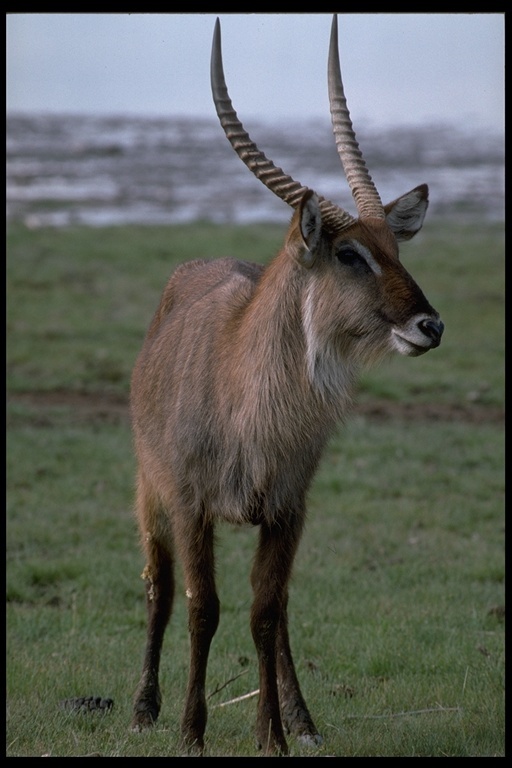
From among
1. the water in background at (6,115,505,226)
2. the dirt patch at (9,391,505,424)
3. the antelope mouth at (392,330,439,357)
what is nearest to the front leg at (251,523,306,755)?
the antelope mouth at (392,330,439,357)

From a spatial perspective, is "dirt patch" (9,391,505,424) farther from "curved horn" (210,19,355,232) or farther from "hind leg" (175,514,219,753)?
"curved horn" (210,19,355,232)

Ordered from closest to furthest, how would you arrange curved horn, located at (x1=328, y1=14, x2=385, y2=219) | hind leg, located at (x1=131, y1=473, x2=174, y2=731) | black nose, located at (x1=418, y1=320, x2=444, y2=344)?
black nose, located at (x1=418, y1=320, x2=444, y2=344) → curved horn, located at (x1=328, y1=14, x2=385, y2=219) → hind leg, located at (x1=131, y1=473, x2=174, y2=731)

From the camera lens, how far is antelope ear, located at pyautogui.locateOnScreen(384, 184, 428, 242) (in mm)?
4711

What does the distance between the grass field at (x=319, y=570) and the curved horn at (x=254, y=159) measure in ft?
7.29

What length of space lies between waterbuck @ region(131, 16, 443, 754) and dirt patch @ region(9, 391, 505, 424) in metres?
5.34

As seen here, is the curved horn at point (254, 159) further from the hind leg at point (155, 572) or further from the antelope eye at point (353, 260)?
the hind leg at point (155, 572)

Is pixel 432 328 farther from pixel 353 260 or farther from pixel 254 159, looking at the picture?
pixel 254 159

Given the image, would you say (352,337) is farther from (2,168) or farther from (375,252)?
(2,168)

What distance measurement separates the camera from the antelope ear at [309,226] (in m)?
4.15

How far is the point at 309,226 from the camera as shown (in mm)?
4258

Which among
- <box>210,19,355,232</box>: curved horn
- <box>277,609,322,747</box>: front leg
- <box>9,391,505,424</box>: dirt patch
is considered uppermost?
<box>210,19,355,232</box>: curved horn

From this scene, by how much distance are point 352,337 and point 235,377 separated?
21.7 inches

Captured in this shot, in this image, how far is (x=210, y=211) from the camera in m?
28.4
